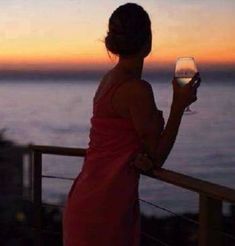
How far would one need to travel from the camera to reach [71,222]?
89.9 inches

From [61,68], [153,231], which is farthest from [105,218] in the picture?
[61,68]

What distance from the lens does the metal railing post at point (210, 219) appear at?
2.08m

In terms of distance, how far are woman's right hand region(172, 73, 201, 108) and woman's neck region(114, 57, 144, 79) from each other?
10cm

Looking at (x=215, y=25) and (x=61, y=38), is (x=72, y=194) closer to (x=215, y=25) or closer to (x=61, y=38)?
(x=61, y=38)

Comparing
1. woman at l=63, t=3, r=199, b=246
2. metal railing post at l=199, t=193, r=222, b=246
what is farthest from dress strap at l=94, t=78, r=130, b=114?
metal railing post at l=199, t=193, r=222, b=246

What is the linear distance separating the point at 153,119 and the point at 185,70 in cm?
25

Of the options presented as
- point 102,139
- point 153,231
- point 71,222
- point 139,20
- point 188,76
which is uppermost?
point 139,20

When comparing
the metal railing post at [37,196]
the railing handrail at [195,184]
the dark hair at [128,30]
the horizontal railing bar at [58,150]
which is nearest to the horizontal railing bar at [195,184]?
the railing handrail at [195,184]

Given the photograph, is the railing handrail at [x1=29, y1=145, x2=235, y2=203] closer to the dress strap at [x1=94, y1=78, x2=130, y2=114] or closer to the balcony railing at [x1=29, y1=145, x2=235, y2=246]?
the balcony railing at [x1=29, y1=145, x2=235, y2=246]

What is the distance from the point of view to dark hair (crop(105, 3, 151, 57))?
2.12 metres

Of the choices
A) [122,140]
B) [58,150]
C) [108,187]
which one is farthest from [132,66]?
[58,150]

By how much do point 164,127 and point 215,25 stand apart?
22.5ft

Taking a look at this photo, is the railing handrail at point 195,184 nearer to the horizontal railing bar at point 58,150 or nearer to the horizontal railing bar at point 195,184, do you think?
the horizontal railing bar at point 195,184

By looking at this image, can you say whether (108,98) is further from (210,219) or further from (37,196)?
(37,196)
